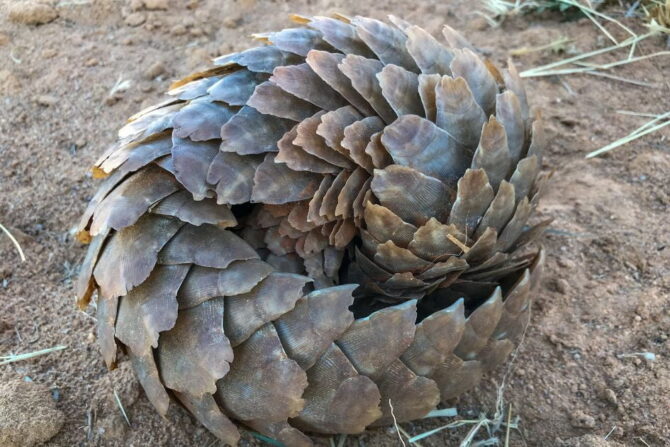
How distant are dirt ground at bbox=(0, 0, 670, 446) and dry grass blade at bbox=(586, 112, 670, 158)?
0.04m

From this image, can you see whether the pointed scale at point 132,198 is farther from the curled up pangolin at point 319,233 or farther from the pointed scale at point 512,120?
the pointed scale at point 512,120

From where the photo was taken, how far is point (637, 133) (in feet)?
10.8

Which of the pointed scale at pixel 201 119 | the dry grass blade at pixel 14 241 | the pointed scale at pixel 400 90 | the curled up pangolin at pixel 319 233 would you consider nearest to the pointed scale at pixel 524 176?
the curled up pangolin at pixel 319 233

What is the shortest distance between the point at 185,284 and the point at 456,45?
49.3 inches

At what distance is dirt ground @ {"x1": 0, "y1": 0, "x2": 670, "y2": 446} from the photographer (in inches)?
91.7

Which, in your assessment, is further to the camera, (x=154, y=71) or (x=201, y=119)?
(x=154, y=71)

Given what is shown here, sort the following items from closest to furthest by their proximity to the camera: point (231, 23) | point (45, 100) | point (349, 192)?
point (349, 192) → point (45, 100) → point (231, 23)

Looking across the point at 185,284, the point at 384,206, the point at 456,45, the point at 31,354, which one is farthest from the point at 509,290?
the point at 31,354

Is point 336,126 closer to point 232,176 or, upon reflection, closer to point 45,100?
point 232,176

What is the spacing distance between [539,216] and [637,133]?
2.36 feet

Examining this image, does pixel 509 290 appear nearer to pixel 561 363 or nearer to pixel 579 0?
pixel 561 363

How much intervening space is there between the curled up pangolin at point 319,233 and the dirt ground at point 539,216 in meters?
0.28

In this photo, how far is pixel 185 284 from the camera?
2.06 m

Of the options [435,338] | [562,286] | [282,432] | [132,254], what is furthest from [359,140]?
[562,286]
